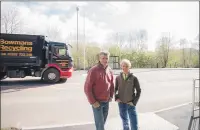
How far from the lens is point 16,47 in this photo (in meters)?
10.6

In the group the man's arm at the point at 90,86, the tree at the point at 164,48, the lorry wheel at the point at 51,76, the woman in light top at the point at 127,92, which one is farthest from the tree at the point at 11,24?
the tree at the point at 164,48

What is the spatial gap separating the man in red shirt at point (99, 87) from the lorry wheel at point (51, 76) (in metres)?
8.17

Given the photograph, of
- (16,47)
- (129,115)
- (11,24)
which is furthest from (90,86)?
(11,24)

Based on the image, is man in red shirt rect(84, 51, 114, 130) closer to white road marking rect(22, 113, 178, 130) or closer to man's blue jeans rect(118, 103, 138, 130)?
man's blue jeans rect(118, 103, 138, 130)

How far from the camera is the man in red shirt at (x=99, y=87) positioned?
3.09 m

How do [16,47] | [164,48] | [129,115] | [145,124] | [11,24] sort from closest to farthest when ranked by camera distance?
[129,115] → [145,124] → [16,47] → [11,24] → [164,48]

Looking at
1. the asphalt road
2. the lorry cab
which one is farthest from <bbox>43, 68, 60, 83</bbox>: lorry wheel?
the asphalt road

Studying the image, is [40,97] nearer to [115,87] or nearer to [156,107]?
[156,107]

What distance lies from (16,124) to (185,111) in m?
4.11

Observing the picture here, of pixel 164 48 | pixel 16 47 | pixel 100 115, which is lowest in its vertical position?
pixel 100 115

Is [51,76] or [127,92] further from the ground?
[127,92]

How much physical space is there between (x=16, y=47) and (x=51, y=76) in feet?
7.16

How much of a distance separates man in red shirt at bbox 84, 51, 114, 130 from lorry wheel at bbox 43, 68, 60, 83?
8173 mm

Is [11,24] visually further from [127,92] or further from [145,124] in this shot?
[127,92]
